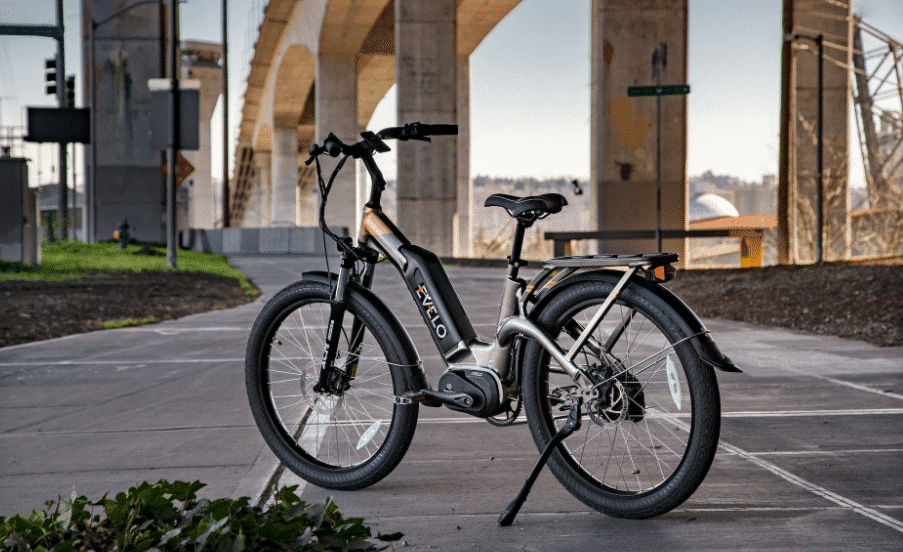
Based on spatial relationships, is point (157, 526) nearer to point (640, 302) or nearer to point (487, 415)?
point (487, 415)

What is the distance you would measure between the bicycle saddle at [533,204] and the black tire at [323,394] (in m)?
0.69

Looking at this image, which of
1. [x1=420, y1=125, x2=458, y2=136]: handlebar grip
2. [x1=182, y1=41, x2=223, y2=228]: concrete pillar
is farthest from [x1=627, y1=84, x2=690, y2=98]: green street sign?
[x1=182, y1=41, x2=223, y2=228]: concrete pillar

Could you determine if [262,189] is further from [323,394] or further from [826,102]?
[323,394]

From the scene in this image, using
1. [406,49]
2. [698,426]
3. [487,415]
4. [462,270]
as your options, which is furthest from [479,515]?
[406,49]

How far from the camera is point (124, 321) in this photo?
10.3 m

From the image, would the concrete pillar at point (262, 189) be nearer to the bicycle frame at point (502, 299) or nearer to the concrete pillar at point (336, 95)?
the concrete pillar at point (336, 95)

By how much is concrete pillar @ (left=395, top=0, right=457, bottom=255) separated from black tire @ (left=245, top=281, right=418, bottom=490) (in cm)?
2350

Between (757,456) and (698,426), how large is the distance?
1240 mm

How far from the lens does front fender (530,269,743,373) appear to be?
9.53ft

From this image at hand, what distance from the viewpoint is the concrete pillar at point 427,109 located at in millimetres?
28000

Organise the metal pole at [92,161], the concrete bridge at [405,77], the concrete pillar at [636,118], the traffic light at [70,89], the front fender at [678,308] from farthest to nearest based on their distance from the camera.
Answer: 1. the traffic light at [70,89]
2. the metal pole at [92,161]
3. the concrete bridge at [405,77]
4. the concrete pillar at [636,118]
5. the front fender at [678,308]

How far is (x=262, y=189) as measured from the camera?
3418 inches

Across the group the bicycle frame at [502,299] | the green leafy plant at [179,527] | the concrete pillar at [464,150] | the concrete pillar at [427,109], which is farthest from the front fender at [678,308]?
the concrete pillar at [464,150]

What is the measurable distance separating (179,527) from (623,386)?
1572 mm
